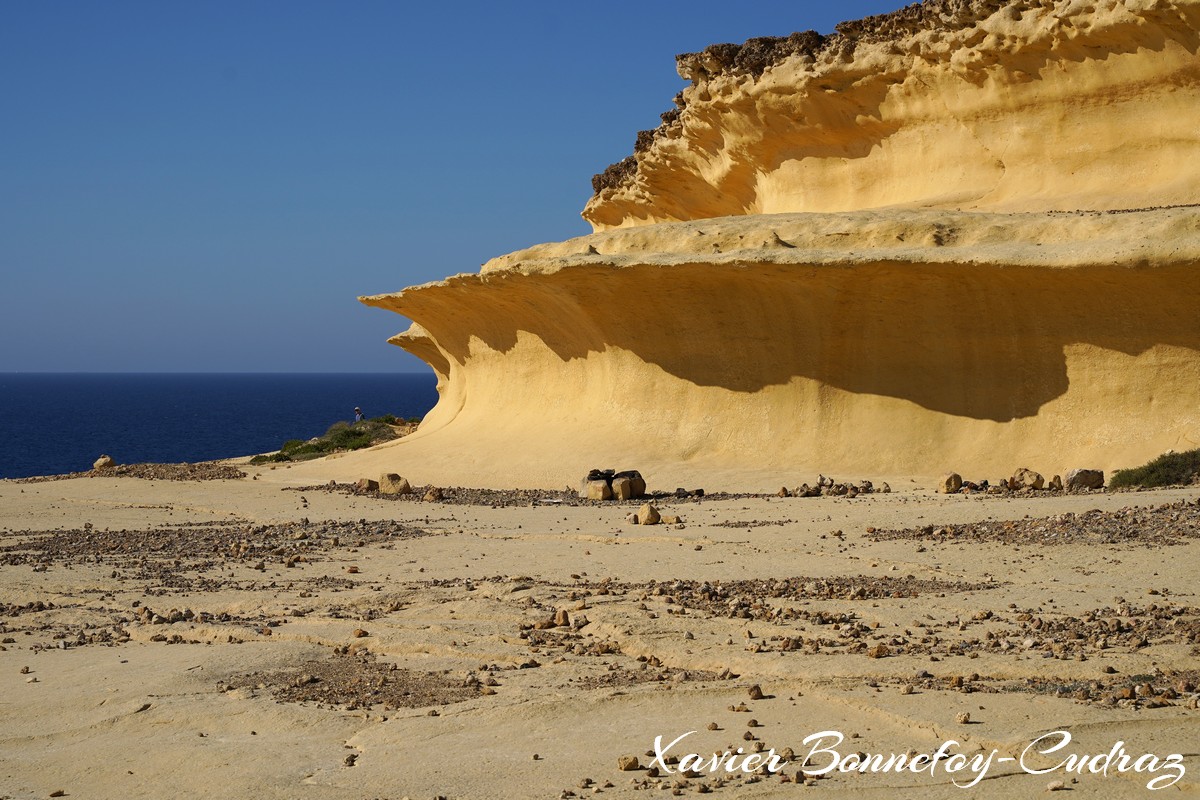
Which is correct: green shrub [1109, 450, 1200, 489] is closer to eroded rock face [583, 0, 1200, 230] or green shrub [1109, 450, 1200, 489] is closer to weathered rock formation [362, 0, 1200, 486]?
weathered rock formation [362, 0, 1200, 486]

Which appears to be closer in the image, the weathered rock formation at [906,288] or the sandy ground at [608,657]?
the sandy ground at [608,657]

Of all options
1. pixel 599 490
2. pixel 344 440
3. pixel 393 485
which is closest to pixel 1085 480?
pixel 599 490

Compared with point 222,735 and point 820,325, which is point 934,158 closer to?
point 820,325

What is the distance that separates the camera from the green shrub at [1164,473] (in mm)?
11641

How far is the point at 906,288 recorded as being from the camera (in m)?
14.0

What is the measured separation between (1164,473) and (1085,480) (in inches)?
28.4

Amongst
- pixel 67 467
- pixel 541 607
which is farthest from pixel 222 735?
pixel 67 467

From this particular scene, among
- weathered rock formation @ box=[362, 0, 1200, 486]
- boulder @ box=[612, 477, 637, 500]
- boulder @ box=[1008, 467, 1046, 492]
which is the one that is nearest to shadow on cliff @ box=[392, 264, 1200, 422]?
weathered rock formation @ box=[362, 0, 1200, 486]

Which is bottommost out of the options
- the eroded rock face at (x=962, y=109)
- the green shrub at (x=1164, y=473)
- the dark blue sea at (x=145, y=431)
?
the dark blue sea at (x=145, y=431)

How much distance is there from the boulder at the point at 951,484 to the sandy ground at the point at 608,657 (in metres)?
1.81

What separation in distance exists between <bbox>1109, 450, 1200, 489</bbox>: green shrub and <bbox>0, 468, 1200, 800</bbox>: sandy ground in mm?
1250

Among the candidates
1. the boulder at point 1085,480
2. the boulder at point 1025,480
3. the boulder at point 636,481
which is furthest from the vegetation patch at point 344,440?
the boulder at point 1085,480

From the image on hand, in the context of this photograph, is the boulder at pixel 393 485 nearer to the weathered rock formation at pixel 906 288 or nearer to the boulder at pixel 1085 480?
the weathered rock formation at pixel 906 288

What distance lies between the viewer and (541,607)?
733 cm
